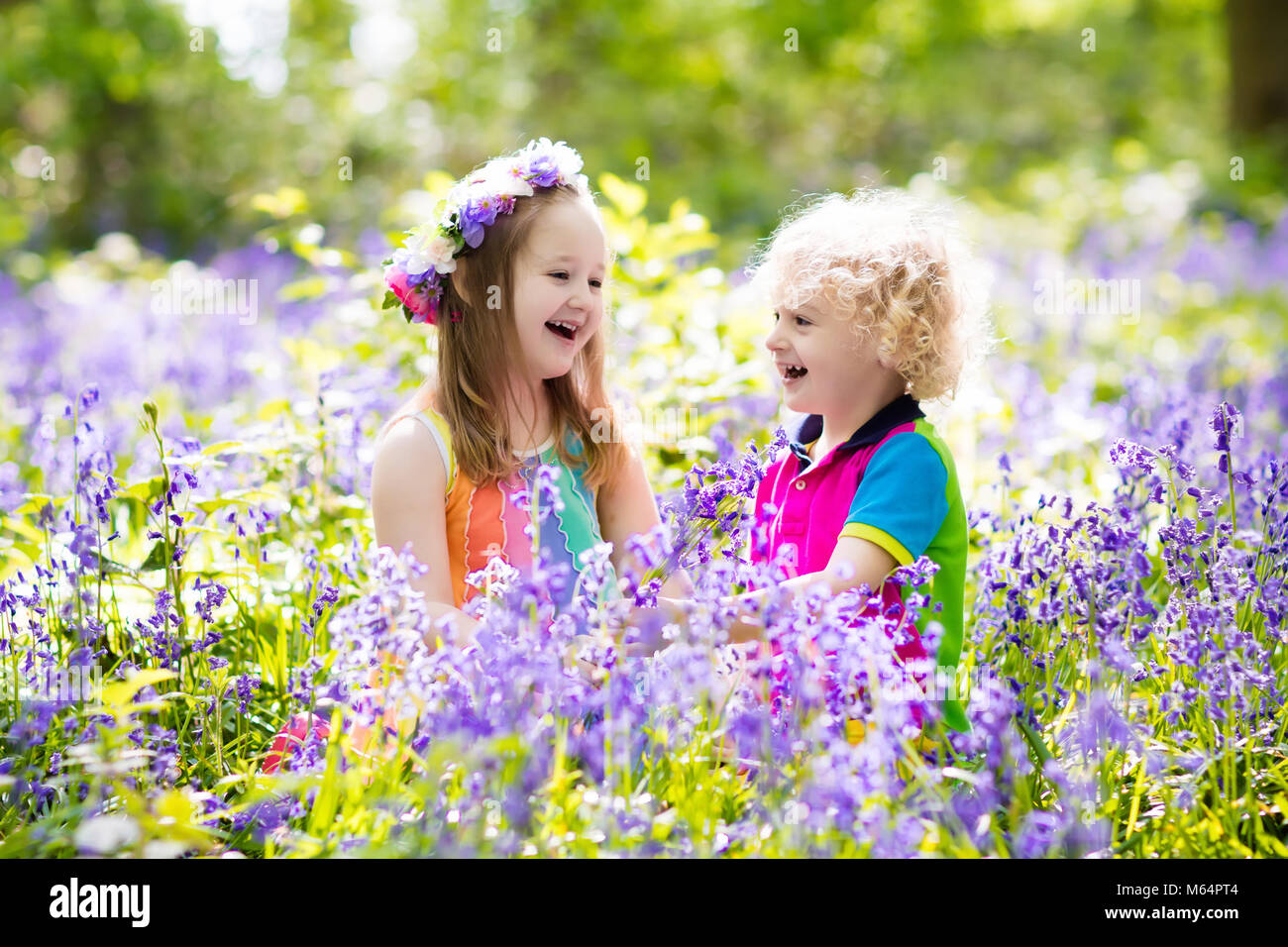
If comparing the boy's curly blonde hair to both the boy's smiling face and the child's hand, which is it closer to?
the boy's smiling face

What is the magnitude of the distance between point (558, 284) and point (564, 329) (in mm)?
142

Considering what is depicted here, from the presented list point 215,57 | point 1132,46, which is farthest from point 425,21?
point 1132,46

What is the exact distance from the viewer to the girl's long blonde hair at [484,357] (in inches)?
118

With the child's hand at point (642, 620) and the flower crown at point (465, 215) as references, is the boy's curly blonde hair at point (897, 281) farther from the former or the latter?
the child's hand at point (642, 620)

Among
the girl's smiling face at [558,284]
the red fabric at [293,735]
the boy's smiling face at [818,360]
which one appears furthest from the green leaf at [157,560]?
the boy's smiling face at [818,360]

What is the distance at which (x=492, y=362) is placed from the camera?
3086 millimetres

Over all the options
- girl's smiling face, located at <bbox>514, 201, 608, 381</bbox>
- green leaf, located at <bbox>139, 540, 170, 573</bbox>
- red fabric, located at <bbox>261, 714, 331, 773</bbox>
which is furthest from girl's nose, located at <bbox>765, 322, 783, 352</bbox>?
green leaf, located at <bbox>139, 540, 170, 573</bbox>

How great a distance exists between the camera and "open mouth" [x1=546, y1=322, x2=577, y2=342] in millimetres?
3064

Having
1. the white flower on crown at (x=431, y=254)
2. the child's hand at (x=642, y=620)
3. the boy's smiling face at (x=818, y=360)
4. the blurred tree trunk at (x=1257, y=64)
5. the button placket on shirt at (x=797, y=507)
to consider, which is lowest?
the child's hand at (x=642, y=620)

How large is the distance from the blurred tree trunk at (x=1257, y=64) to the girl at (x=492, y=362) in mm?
14732

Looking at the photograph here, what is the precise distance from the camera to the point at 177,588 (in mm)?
2816

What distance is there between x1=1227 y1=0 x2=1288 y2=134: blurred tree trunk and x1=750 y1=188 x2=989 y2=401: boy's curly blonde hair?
1431 cm
